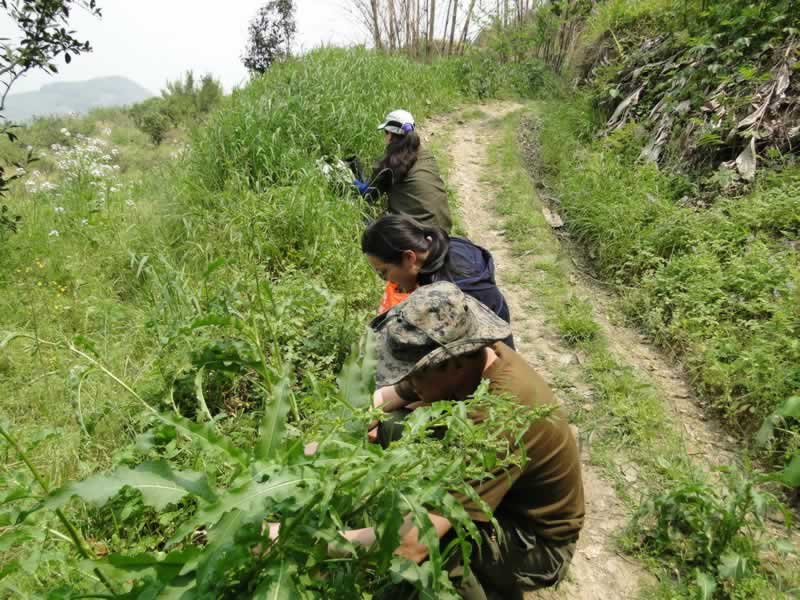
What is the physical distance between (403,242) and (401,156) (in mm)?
1533

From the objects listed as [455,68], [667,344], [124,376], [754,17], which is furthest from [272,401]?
[455,68]

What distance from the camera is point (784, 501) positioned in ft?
8.28

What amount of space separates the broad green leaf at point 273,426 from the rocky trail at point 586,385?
1.47m

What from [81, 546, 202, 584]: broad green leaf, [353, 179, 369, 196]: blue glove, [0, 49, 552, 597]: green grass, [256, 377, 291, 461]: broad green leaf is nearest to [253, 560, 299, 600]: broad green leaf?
[81, 546, 202, 584]: broad green leaf

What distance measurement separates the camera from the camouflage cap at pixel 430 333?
1542 mm

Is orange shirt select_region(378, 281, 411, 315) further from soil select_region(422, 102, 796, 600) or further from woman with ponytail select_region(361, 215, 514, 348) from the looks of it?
soil select_region(422, 102, 796, 600)

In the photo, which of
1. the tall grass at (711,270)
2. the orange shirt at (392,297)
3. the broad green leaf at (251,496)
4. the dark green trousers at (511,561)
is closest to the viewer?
the broad green leaf at (251,496)

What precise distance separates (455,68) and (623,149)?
6.56 meters

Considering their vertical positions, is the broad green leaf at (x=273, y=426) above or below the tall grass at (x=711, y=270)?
above

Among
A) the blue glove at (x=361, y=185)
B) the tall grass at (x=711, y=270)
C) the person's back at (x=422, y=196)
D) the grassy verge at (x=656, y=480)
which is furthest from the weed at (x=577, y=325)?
the blue glove at (x=361, y=185)

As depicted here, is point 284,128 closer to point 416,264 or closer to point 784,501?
point 416,264

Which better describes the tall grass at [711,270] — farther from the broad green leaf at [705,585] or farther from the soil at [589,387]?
the broad green leaf at [705,585]

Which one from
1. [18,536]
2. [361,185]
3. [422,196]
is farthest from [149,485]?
[361,185]

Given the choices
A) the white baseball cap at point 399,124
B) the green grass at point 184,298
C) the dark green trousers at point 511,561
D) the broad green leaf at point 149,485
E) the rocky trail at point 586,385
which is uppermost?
the white baseball cap at point 399,124
